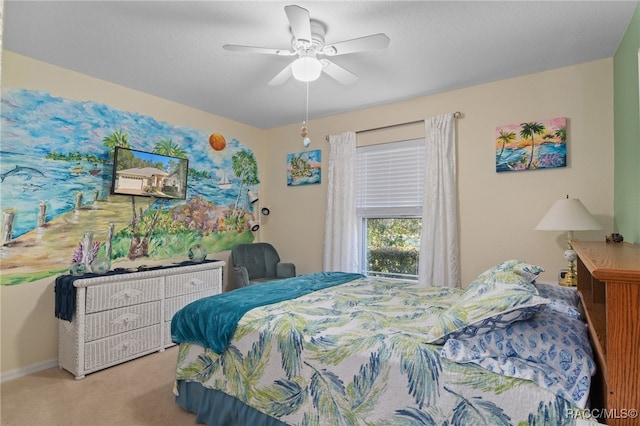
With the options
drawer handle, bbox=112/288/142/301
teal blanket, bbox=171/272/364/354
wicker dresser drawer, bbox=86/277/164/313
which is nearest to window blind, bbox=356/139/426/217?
teal blanket, bbox=171/272/364/354

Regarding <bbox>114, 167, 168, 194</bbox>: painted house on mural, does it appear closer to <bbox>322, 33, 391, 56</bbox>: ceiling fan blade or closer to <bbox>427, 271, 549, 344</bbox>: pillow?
<bbox>322, 33, 391, 56</bbox>: ceiling fan blade

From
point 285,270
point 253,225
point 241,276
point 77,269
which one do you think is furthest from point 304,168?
point 77,269

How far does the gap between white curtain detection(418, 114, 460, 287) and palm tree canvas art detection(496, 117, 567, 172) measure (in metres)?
0.46

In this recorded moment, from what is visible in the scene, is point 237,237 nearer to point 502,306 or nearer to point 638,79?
point 502,306

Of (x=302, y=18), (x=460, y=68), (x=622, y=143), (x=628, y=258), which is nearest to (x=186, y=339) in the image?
(x=302, y=18)

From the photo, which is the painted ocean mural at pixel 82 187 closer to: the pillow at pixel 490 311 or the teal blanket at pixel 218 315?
the teal blanket at pixel 218 315

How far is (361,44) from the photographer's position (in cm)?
227

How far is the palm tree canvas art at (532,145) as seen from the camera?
121 inches

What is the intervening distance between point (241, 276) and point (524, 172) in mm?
3127

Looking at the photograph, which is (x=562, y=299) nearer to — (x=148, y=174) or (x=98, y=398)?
(x=98, y=398)

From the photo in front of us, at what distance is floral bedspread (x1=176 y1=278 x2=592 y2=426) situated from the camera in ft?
4.52

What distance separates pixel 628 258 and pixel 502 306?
52 centimetres

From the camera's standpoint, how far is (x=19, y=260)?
2.88 metres

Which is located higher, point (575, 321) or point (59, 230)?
point (59, 230)
